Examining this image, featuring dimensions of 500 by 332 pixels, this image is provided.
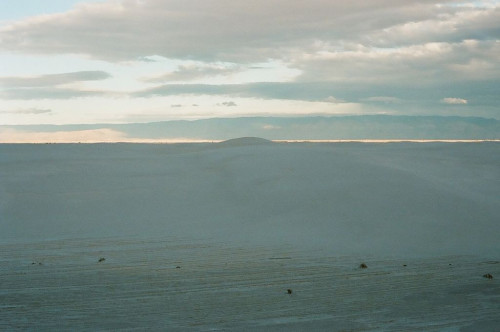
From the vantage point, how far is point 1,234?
7.34 meters

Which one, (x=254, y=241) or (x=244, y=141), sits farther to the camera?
(x=244, y=141)

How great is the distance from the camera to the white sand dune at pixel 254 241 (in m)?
4.24

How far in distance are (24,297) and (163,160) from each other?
8.89 m

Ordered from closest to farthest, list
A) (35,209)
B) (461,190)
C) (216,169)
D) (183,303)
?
(183,303), (35,209), (461,190), (216,169)

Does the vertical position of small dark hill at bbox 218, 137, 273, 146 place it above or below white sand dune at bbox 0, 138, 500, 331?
below

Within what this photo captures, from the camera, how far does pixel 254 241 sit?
6.75m

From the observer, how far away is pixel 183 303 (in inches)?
174

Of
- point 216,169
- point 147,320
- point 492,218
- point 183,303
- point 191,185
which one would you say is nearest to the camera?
point 147,320

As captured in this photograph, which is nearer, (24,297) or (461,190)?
(24,297)

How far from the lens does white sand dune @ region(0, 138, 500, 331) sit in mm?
4238

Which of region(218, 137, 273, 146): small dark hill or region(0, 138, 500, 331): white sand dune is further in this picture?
region(218, 137, 273, 146): small dark hill

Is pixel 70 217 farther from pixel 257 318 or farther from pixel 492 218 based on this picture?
pixel 492 218

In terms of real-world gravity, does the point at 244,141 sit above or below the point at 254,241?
below

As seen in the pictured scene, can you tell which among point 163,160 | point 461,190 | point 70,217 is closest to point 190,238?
point 70,217
